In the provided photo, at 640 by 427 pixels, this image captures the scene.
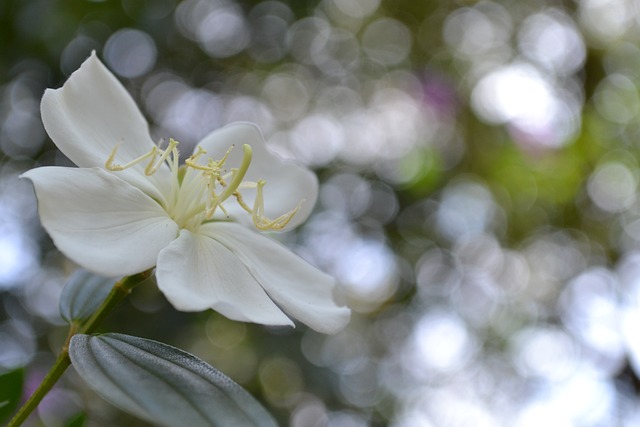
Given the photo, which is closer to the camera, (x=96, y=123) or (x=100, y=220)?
(x=100, y=220)

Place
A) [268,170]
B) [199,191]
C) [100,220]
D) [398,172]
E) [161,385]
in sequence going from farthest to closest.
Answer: [398,172]
[268,170]
[199,191]
[100,220]
[161,385]

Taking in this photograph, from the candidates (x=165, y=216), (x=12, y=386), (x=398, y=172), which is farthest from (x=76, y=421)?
(x=398, y=172)

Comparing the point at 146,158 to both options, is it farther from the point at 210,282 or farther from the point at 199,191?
the point at 210,282

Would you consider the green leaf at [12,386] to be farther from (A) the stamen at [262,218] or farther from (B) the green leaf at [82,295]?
(A) the stamen at [262,218]

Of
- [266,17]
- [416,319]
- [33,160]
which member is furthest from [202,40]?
[416,319]

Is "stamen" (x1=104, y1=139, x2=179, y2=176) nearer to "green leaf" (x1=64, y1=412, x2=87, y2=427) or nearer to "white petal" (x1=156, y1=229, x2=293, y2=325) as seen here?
"white petal" (x1=156, y1=229, x2=293, y2=325)

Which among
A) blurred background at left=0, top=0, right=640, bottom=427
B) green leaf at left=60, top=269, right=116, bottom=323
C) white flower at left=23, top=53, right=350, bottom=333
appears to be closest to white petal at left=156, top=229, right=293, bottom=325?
white flower at left=23, top=53, right=350, bottom=333

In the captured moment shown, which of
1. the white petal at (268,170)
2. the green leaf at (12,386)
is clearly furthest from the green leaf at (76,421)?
the white petal at (268,170)

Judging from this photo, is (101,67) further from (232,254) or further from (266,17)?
(266,17)
